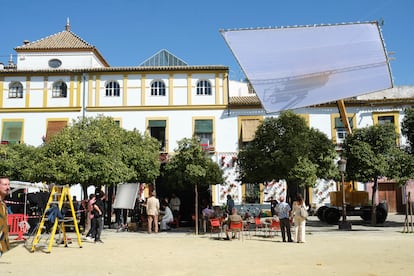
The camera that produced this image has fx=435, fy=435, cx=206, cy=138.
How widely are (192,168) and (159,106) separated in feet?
47.3

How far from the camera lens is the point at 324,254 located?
1091cm

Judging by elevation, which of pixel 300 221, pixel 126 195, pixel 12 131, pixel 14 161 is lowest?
pixel 300 221

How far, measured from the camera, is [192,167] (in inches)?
665

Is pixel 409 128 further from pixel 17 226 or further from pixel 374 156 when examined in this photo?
pixel 17 226

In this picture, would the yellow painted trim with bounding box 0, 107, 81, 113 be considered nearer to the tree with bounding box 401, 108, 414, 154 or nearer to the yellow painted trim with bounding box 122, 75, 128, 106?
the yellow painted trim with bounding box 122, 75, 128, 106

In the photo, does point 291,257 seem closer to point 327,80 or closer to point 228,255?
point 228,255

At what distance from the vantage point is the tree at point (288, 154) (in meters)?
17.0

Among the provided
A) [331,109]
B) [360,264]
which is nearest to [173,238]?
[360,264]

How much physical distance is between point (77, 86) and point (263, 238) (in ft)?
67.7

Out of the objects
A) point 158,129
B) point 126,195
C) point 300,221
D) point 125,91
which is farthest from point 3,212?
point 125,91

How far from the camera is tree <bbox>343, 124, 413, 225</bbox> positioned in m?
Result: 19.0

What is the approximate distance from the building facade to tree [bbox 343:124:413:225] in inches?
404

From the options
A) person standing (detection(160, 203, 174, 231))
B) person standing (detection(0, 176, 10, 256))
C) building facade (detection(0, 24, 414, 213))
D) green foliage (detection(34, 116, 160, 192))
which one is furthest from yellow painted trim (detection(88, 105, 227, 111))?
person standing (detection(0, 176, 10, 256))

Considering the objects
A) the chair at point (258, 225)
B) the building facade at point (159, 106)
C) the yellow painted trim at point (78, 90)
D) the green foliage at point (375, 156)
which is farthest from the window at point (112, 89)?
the green foliage at point (375, 156)
